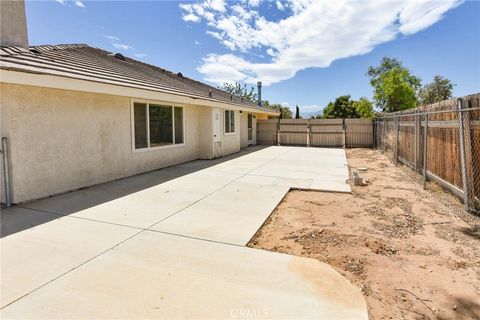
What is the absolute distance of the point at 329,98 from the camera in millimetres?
40594

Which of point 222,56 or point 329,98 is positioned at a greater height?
point 222,56

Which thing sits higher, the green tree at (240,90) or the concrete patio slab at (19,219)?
the green tree at (240,90)

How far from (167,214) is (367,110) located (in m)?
31.0

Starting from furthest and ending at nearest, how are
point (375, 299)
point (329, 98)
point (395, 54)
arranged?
point (329, 98) → point (395, 54) → point (375, 299)

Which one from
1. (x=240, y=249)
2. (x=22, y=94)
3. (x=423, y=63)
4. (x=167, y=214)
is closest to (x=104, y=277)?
(x=240, y=249)

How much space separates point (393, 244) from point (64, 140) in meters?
6.96

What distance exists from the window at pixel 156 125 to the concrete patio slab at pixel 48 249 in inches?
180

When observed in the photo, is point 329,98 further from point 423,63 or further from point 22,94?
point 22,94

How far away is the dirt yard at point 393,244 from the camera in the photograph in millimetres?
2701

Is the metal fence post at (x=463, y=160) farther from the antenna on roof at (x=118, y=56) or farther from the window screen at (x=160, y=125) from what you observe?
the antenna on roof at (x=118, y=56)

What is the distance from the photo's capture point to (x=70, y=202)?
5.74 metres

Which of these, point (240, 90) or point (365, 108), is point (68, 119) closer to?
point (365, 108)

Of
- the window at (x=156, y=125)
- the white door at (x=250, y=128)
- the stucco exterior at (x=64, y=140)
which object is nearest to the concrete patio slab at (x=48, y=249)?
the stucco exterior at (x=64, y=140)

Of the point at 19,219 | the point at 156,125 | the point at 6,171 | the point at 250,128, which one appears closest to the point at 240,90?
the point at 250,128
